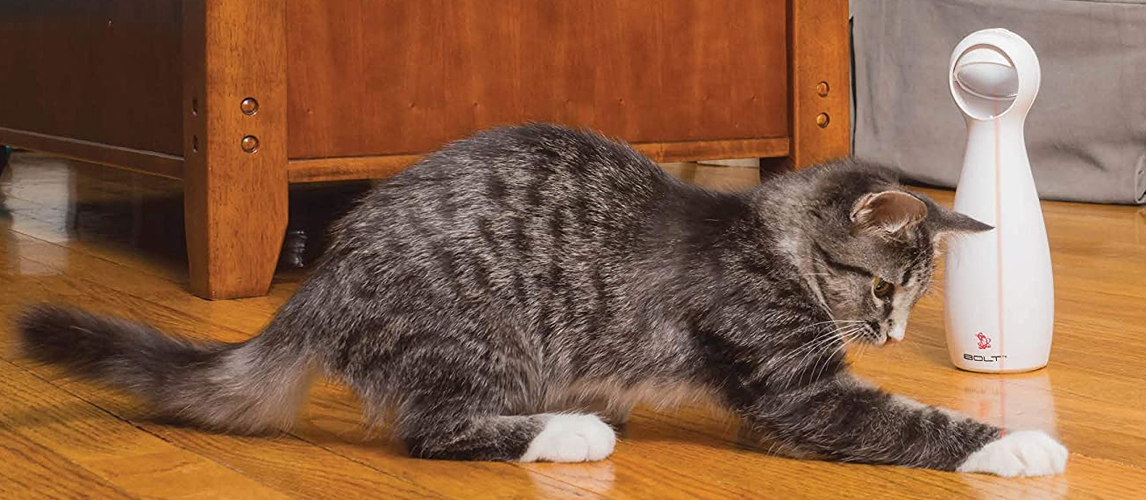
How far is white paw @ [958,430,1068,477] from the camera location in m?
1.40

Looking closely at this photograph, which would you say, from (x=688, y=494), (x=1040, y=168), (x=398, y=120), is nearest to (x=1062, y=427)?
(x=688, y=494)

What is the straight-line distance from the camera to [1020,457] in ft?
→ 4.62

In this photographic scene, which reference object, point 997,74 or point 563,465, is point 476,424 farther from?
point 997,74

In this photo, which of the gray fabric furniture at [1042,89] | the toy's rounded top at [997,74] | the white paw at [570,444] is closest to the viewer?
the white paw at [570,444]

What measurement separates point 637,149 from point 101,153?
1.07 m

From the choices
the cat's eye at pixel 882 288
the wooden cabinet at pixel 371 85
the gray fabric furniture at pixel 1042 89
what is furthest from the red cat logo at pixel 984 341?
the gray fabric furniture at pixel 1042 89

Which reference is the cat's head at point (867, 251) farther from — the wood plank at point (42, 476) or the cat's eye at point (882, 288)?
the wood plank at point (42, 476)

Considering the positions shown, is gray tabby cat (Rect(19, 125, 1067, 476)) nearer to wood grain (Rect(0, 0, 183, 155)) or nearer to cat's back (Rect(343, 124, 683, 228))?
cat's back (Rect(343, 124, 683, 228))

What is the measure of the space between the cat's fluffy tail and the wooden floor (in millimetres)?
35

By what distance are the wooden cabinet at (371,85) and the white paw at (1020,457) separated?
1.36m

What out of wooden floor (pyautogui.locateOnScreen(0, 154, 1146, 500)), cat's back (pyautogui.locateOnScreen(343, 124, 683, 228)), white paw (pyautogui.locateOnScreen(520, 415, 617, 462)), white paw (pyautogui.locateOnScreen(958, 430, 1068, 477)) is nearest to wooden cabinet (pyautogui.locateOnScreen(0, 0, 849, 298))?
wooden floor (pyautogui.locateOnScreen(0, 154, 1146, 500))

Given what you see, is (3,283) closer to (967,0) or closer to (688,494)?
(688,494)

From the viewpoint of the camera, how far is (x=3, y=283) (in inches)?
99.3

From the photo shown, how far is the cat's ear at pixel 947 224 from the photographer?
1.57 m
